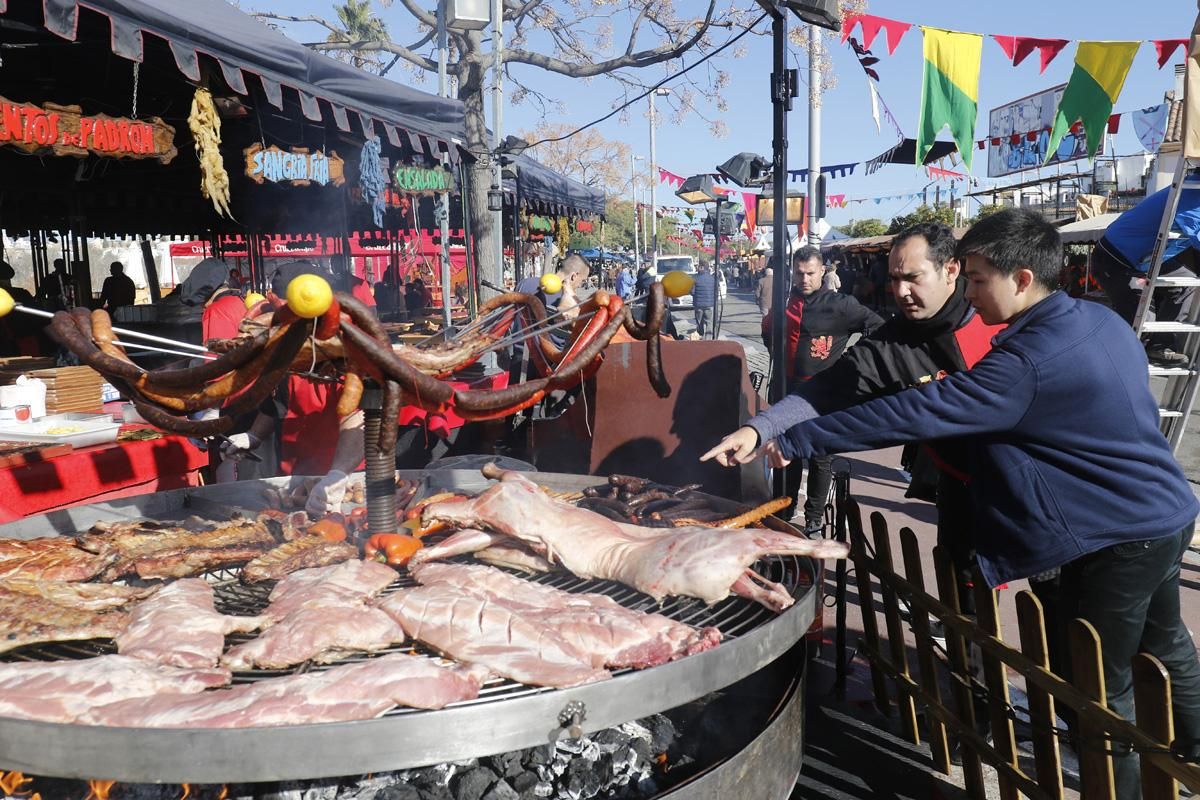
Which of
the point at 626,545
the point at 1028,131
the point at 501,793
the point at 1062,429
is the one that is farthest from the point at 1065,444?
the point at 1028,131

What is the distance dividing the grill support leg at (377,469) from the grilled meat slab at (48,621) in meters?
0.86

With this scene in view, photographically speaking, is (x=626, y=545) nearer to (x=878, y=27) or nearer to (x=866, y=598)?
(x=866, y=598)

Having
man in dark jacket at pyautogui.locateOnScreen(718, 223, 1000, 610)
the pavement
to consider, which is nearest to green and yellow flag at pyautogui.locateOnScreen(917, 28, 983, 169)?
the pavement

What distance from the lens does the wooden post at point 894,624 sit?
11.7ft

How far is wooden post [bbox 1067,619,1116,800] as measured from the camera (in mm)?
2344

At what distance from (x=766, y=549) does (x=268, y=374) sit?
169 centimetres

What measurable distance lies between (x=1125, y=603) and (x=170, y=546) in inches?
135

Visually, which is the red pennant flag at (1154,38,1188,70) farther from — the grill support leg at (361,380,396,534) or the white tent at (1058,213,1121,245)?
the grill support leg at (361,380,396,534)

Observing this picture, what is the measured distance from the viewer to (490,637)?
2365 mm

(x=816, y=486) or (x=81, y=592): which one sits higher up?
(x=81, y=592)

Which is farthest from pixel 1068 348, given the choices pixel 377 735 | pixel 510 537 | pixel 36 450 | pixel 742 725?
pixel 36 450

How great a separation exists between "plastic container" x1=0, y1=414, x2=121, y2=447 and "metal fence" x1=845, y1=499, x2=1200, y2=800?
4032mm

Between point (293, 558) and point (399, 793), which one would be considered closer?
point (399, 793)

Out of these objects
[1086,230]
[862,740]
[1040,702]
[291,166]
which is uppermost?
[1086,230]
